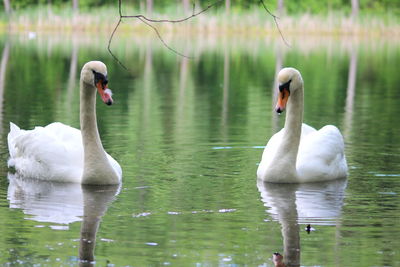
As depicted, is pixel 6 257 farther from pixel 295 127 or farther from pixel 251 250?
pixel 295 127

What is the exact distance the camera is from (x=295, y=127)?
436 inches

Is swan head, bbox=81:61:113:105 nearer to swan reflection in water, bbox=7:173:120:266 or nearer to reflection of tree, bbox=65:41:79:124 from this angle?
swan reflection in water, bbox=7:173:120:266

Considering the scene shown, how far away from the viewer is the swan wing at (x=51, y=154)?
10.9 meters

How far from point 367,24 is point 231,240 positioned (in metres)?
46.9

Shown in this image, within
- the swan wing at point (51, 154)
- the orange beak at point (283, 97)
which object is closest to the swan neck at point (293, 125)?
the orange beak at point (283, 97)

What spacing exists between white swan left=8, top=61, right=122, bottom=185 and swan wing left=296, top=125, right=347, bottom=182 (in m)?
1.96

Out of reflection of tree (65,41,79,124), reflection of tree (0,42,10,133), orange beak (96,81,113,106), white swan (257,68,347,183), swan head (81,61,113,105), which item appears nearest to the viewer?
orange beak (96,81,113,106)

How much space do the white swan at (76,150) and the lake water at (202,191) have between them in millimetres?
177

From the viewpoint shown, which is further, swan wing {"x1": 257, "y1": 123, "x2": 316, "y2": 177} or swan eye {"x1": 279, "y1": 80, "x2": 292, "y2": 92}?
swan wing {"x1": 257, "y1": 123, "x2": 316, "y2": 177}

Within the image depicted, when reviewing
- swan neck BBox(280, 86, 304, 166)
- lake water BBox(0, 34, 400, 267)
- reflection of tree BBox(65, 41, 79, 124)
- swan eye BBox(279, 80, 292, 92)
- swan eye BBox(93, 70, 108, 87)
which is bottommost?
reflection of tree BBox(65, 41, 79, 124)

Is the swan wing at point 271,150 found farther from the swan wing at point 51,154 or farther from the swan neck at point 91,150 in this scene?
the swan wing at point 51,154

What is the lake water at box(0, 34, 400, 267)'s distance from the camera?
7.63m

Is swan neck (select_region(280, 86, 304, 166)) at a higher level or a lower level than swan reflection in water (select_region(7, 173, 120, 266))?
higher

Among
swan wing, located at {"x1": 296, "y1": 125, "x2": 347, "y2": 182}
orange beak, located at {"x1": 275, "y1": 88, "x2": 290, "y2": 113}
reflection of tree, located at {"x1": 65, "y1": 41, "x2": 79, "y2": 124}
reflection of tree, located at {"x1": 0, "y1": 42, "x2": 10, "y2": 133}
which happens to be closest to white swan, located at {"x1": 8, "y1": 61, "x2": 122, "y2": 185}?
orange beak, located at {"x1": 275, "y1": 88, "x2": 290, "y2": 113}
